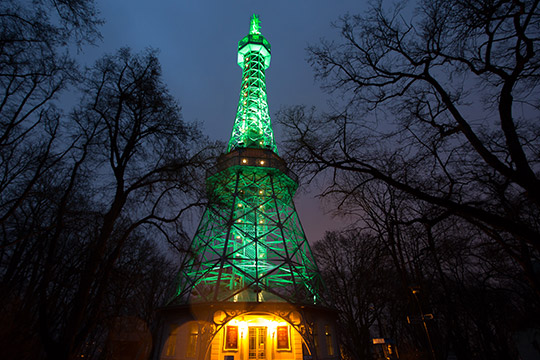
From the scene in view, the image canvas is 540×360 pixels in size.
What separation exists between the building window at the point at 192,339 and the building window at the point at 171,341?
35.8 inches

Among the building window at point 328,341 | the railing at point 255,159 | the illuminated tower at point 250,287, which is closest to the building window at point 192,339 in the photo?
the illuminated tower at point 250,287

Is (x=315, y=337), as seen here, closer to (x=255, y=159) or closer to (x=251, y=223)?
(x=251, y=223)

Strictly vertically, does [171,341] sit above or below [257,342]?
above

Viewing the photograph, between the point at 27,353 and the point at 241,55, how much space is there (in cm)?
3367

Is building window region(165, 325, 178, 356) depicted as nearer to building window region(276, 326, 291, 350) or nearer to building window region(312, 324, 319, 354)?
building window region(276, 326, 291, 350)

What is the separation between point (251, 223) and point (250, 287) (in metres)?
4.92

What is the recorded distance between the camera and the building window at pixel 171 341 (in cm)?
1577

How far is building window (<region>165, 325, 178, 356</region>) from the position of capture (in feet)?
51.7

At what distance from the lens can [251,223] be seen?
20547mm

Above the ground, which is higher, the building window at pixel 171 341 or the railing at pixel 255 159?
the railing at pixel 255 159

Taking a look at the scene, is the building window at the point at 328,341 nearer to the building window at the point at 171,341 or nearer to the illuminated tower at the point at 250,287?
the illuminated tower at the point at 250,287

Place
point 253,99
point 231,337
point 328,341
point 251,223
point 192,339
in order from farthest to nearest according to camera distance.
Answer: point 253,99
point 251,223
point 328,341
point 231,337
point 192,339

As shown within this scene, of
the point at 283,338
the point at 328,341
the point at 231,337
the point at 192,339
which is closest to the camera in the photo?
the point at 192,339

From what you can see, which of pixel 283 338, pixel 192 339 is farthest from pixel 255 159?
pixel 192 339
